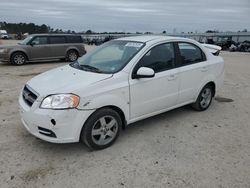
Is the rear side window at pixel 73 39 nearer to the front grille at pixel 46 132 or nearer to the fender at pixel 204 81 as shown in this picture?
the fender at pixel 204 81

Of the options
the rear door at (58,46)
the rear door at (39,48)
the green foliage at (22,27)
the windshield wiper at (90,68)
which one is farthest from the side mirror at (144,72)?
the green foliage at (22,27)

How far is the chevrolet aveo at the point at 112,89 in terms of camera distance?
3248mm

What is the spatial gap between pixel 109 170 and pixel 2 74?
826cm

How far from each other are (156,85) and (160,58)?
0.52 m

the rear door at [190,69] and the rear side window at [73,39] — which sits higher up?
the rear side window at [73,39]

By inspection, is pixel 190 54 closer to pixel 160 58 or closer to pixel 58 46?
pixel 160 58

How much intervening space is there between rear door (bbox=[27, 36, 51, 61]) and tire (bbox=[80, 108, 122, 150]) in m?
10.1

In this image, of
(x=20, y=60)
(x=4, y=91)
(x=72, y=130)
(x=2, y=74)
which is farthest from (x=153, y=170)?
(x=20, y=60)

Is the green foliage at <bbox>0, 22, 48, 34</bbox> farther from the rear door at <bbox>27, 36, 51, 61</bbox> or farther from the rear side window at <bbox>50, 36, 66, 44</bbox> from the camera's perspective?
the rear door at <bbox>27, 36, 51, 61</bbox>

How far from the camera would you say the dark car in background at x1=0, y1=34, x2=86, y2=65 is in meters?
11.9

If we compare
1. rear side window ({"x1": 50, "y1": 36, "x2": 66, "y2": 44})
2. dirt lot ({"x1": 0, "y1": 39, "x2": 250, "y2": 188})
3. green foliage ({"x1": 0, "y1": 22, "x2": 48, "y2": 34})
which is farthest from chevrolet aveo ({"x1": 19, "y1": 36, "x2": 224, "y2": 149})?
green foliage ({"x1": 0, "y1": 22, "x2": 48, "y2": 34})

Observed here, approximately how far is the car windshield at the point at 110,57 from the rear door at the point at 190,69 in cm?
97

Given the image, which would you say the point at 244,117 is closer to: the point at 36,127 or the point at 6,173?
the point at 36,127

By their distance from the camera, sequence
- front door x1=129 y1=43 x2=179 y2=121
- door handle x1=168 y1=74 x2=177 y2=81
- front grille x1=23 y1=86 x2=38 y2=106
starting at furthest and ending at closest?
door handle x1=168 y1=74 x2=177 y2=81
front door x1=129 y1=43 x2=179 y2=121
front grille x1=23 y1=86 x2=38 y2=106
